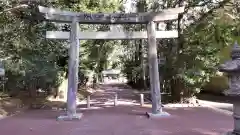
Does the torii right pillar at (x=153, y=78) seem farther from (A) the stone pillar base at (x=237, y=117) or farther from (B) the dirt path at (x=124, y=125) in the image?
(A) the stone pillar base at (x=237, y=117)

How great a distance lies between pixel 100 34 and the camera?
1313 cm

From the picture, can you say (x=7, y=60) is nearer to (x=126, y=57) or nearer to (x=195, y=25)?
(x=195, y=25)

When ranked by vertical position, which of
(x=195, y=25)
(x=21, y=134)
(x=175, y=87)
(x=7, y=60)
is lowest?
(x=21, y=134)

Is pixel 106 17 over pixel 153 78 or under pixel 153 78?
over

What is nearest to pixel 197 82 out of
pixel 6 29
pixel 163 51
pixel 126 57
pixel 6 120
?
pixel 163 51

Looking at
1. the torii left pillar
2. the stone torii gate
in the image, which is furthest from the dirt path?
the stone torii gate

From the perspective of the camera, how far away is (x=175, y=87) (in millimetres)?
16828

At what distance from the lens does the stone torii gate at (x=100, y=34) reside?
1245 centimetres

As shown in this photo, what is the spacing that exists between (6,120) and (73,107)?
3.08m

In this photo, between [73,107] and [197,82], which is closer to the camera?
[73,107]

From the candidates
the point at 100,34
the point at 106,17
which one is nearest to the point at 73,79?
the point at 100,34

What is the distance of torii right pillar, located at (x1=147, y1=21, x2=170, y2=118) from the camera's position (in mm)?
12594

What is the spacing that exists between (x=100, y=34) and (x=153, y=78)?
3229mm

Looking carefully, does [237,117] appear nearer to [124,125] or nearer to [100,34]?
[124,125]
